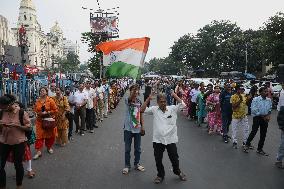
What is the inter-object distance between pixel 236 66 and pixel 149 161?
2118 inches

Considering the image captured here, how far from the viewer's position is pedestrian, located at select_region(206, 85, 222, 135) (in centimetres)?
1174

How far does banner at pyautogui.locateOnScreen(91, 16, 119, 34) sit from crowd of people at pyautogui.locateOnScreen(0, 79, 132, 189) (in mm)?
19591

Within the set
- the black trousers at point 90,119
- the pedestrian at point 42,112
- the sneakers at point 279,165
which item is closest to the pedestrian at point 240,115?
the sneakers at point 279,165

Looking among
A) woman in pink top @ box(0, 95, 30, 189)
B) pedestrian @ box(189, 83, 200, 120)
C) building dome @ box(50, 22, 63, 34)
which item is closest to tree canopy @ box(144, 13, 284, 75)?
pedestrian @ box(189, 83, 200, 120)

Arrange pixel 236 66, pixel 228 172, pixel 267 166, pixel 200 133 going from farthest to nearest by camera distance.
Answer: pixel 236 66, pixel 200 133, pixel 267 166, pixel 228 172

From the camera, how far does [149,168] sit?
742 cm

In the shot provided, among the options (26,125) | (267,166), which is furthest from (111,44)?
(267,166)

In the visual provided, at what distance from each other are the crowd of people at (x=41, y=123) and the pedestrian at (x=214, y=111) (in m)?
3.93

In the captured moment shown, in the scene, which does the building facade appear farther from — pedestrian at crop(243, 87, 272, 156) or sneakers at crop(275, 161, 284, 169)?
sneakers at crop(275, 161, 284, 169)

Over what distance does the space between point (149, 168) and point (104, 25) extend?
2796 cm

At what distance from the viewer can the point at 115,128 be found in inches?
528

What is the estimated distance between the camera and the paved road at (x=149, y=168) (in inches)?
251

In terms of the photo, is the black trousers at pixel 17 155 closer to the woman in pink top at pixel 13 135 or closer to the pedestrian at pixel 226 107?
the woman in pink top at pixel 13 135

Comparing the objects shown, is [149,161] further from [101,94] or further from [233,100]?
[101,94]
